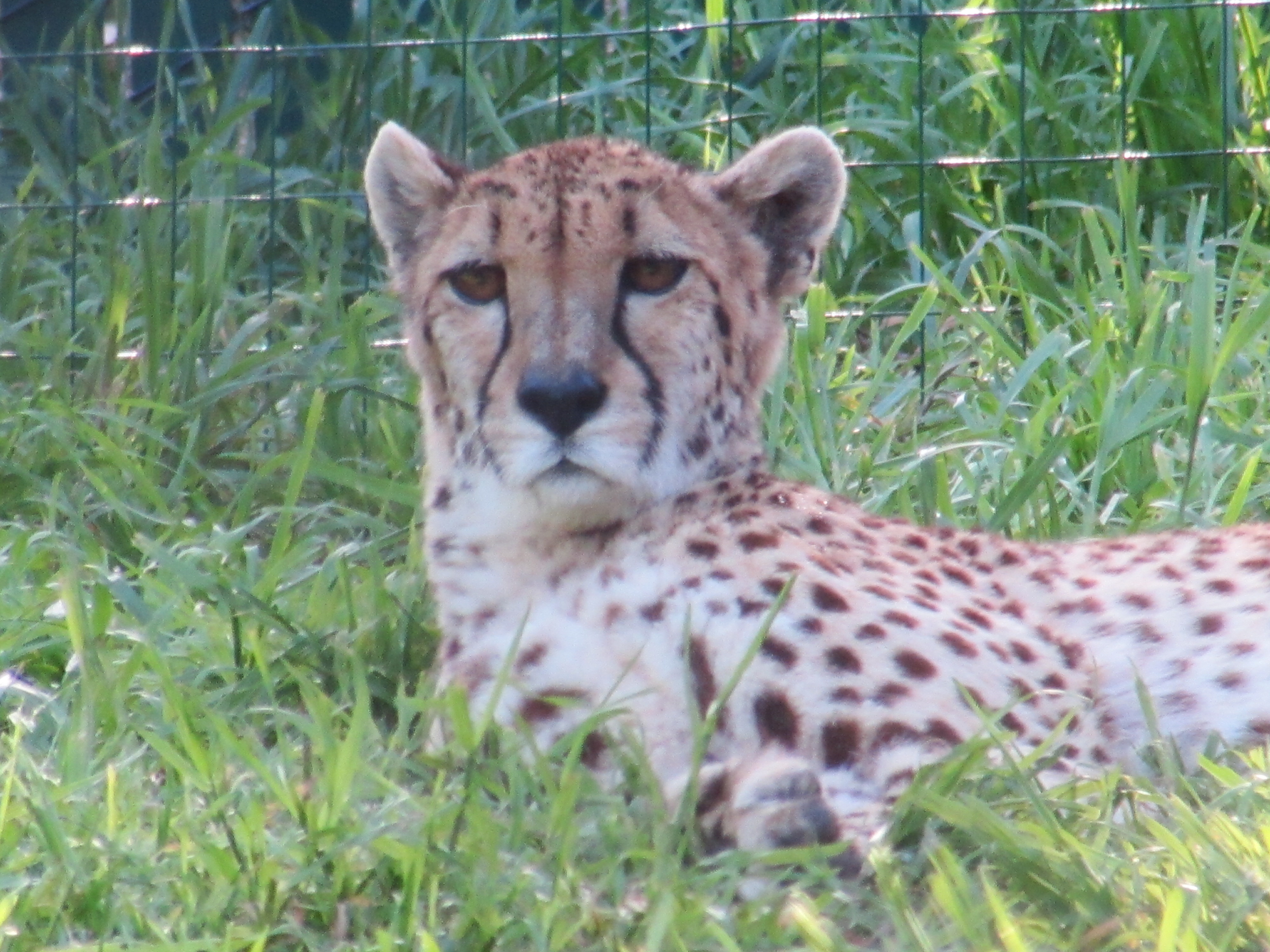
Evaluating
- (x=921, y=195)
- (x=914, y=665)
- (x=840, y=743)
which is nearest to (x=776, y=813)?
(x=840, y=743)

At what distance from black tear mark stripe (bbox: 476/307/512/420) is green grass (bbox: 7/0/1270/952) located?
0.42 meters

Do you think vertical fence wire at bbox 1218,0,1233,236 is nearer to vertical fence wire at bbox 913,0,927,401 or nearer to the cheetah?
vertical fence wire at bbox 913,0,927,401

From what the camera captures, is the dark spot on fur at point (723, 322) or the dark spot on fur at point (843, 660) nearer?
the dark spot on fur at point (843, 660)

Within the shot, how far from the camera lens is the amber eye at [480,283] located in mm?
2789

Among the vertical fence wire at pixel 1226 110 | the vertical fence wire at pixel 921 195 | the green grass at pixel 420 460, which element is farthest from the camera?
the vertical fence wire at pixel 1226 110

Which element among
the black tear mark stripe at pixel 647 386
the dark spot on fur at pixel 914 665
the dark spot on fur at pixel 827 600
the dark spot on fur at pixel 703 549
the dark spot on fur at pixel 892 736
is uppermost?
the black tear mark stripe at pixel 647 386

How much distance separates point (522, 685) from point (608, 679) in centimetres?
11

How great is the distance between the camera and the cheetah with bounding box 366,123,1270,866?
8.00 feet

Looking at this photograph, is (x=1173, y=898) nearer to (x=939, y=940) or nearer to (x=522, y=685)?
(x=939, y=940)

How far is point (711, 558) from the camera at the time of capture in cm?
260

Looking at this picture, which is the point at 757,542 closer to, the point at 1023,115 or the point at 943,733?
the point at 943,733

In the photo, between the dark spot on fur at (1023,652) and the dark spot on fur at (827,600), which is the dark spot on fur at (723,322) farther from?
the dark spot on fur at (1023,652)

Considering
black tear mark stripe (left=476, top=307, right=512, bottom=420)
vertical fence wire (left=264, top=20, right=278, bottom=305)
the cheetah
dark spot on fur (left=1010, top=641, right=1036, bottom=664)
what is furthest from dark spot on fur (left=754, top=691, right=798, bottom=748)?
vertical fence wire (left=264, top=20, right=278, bottom=305)

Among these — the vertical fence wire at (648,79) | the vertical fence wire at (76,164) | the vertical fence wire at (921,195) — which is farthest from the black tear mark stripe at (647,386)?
the vertical fence wire at (76,164)
